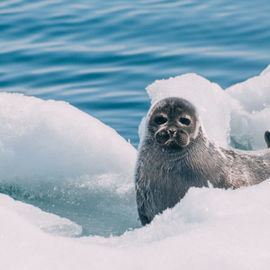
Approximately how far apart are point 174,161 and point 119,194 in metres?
1.00

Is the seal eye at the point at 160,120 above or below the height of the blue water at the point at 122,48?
below

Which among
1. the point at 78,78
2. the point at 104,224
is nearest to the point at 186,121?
the point at 104,224

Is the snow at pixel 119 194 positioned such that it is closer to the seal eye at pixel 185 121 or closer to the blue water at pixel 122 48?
the seal eye at pixel 185 121

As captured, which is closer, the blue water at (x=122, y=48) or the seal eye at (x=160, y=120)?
the seal eye at (x=160, y=120)

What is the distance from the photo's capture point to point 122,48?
10930 millimetres

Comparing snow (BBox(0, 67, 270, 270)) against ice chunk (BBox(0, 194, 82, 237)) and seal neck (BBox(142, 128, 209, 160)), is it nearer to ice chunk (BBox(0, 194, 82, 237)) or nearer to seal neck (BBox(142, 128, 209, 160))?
ice chunk (BBox(0, 194, 82, 237))

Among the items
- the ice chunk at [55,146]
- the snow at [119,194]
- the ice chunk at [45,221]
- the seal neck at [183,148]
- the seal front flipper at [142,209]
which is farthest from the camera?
the ice chunk at [55,146]

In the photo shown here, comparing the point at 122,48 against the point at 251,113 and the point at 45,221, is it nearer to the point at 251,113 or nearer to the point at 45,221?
the point at 251,113

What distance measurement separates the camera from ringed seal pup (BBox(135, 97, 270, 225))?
16.3 ft

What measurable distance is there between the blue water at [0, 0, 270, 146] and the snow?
1.47 meters

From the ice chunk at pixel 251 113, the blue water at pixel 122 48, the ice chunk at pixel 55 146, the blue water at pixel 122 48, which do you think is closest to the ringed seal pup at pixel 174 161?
the ice chunk at pixel 55 146

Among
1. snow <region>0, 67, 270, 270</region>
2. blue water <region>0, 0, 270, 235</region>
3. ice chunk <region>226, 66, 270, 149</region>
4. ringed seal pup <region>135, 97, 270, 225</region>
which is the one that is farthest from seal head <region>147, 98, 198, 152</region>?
blue water <region>0, 0, 270, 235</region>

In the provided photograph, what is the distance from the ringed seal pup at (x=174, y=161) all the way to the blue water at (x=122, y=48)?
3.08 metres

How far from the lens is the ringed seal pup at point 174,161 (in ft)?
16.3
